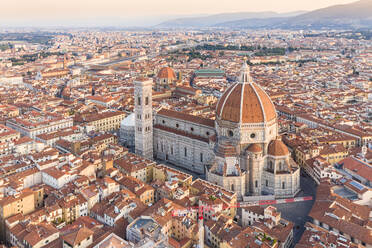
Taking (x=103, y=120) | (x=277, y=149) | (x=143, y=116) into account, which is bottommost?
(x=103, y=120)

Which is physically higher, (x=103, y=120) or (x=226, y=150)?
(x=226, y=150)

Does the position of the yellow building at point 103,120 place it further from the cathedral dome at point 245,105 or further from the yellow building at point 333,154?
the yellow building at point 333,154

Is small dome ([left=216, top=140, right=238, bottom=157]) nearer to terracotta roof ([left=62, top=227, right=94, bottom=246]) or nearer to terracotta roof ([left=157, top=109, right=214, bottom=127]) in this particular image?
terracotta roof ([left=157, top=109, right=214, bottom=127])

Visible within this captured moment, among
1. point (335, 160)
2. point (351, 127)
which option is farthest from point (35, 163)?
point (351, 127)

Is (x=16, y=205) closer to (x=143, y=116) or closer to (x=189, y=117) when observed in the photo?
(x=143, y=116)

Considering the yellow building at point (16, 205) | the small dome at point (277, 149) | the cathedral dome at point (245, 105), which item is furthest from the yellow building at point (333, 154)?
the yellow building at point (16, 205)

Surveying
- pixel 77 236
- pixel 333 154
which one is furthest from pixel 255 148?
pixel 77 236

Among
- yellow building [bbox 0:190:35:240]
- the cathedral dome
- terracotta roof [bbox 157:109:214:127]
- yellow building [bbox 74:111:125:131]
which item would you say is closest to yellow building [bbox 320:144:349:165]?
the cathedral dome

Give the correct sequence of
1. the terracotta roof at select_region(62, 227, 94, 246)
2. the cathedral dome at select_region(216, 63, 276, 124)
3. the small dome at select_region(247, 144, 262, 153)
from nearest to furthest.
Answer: the terracotta roof at select_region(62, 227, 94, 246) → the small dome at select_region(247, 144, 262, 153) → the cathedral dome at select_region(216, 63, 276, 124)
